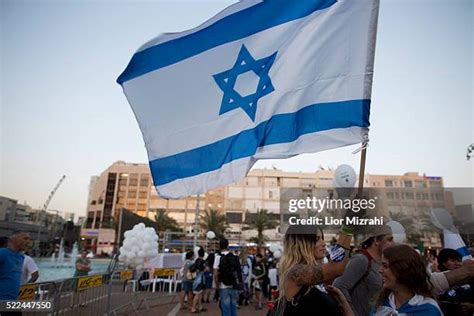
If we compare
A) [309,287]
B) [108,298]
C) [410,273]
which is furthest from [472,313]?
[108,298]

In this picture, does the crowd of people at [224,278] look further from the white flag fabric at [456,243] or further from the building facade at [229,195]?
the building facade at [229,195]

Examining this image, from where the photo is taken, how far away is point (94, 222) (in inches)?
3701

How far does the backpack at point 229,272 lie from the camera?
7.09 m

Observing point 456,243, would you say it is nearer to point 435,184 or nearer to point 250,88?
point 250,88

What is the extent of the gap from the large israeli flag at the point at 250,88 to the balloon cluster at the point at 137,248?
9.27 meters

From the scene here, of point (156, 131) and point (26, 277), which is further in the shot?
point (26, 277)

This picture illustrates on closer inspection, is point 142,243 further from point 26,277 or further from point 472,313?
point 472,313

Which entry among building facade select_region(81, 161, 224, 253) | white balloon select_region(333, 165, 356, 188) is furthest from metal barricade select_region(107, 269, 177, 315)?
building facade select_region(81, 161, 224, 253)

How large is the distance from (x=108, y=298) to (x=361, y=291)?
697 centimetres

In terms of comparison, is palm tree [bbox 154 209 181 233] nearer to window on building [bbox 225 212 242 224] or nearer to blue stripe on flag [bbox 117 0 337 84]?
window on building [bbox 225 212 242 224]

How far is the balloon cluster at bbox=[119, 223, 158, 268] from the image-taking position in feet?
41.0

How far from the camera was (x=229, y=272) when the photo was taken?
7137mm

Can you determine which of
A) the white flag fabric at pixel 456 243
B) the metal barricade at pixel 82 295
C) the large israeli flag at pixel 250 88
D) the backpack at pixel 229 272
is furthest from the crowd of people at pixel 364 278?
the metal barricade at pixel 82 295

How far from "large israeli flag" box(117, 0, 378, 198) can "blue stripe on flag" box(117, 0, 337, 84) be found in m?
0.01
